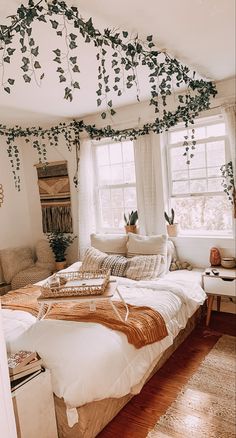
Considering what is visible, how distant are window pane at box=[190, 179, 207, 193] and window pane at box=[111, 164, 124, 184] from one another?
1.08 m

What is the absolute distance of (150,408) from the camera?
7.39 feet

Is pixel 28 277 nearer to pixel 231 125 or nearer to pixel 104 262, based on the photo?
pixel 104 262

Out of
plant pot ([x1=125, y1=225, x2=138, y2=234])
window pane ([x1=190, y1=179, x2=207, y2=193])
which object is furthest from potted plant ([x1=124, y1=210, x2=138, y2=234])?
window pane ([x1=190, y1=179, x2=207, y2=193])

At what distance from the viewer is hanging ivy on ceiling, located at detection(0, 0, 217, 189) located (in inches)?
69.3

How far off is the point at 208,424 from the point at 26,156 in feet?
15.5

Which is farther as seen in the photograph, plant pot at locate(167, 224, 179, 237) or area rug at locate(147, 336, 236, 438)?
plant pot at locate(167, 224, 179, 237)

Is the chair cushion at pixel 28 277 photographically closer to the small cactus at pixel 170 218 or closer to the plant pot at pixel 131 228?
the plant pot at pixel 131 228

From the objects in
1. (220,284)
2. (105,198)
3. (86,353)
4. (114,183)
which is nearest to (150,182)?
(114,183)

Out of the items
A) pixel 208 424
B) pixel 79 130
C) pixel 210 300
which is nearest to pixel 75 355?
pixel 208 424

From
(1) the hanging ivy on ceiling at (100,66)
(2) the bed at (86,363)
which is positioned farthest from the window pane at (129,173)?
(2) the bed at (86,363)

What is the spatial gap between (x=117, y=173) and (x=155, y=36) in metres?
2.46

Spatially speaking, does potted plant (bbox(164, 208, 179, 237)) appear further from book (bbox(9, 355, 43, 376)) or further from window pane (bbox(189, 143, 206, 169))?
book (bbox(9, 355, 43, 376))

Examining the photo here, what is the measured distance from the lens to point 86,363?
1.93 meters

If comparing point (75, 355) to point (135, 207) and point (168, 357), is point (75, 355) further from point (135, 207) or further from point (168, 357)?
point (135, 207)
